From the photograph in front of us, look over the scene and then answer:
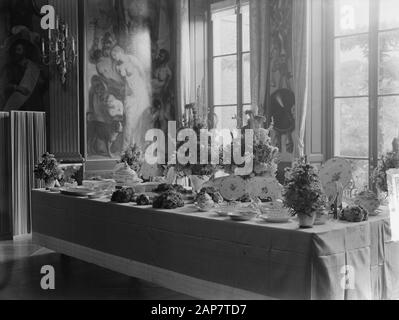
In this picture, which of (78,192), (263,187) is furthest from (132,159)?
(263,187)

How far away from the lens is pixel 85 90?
10.3 m

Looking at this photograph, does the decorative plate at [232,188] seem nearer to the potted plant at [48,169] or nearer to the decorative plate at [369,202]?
the decorative plate at [369,202]

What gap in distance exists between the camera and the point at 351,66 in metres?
8.55

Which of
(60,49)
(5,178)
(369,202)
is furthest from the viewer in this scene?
(60,49)

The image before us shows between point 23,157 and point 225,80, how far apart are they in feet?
13.4

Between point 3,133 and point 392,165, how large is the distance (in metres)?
6.39

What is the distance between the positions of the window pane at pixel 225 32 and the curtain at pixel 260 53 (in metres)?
1.23

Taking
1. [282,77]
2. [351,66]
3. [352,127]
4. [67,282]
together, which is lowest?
[67,282]

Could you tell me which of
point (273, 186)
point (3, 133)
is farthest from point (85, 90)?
point (273, 186)

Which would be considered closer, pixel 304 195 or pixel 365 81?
pixel 304 195

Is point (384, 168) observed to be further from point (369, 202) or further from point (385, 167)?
point (369, 202)

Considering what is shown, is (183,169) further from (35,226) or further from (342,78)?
(342,78)

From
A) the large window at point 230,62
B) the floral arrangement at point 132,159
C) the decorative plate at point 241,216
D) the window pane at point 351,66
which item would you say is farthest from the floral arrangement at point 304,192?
the large window at point 230,62
